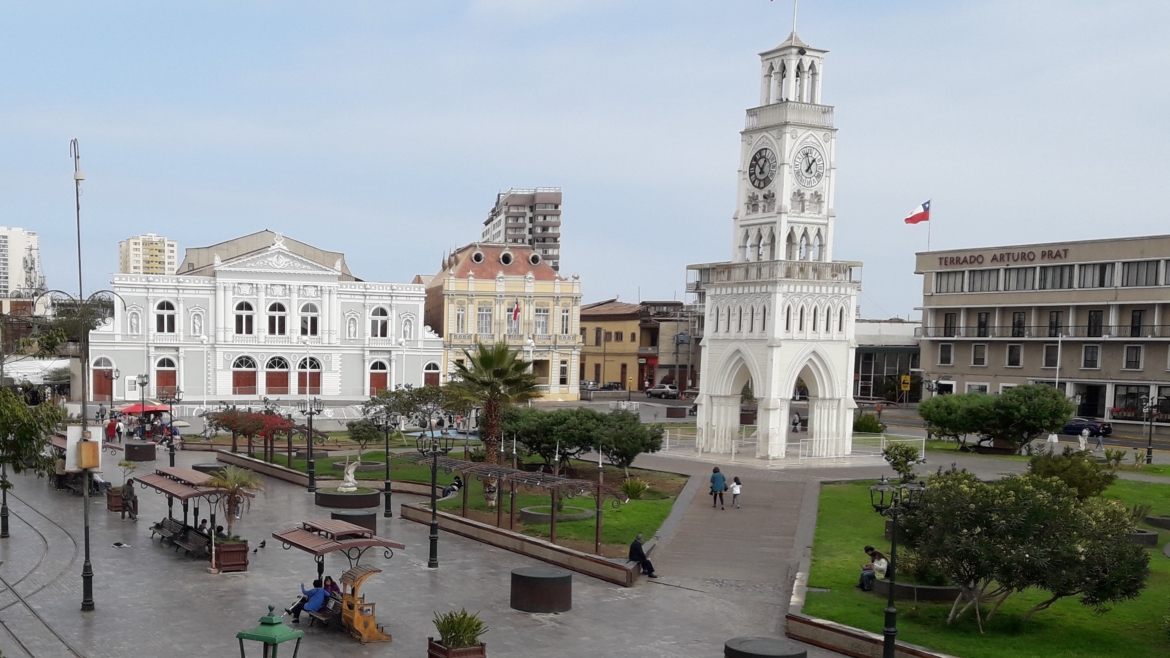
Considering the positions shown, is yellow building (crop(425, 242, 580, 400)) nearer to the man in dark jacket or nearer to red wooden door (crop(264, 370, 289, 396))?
red wooden door (crop(264, 370, 289, 396))

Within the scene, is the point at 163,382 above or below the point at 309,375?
below

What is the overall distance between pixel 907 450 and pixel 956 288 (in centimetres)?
4260

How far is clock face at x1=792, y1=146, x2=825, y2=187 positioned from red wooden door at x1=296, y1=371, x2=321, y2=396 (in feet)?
135

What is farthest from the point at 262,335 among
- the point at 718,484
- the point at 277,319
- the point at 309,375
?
the point at 718,484

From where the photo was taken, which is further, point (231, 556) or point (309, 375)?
point (309, 375)

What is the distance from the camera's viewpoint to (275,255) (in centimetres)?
6812

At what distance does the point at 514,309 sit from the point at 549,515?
45531 millimetres

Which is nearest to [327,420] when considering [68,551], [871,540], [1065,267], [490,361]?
[490,361]

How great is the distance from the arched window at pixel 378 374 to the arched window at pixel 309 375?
11.8 feet

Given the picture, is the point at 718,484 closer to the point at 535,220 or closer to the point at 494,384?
the point at 494,384

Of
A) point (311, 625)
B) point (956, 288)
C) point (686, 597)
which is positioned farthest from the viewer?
point (956, 288)

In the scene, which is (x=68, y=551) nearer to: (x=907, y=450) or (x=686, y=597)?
(x=686, y=597)

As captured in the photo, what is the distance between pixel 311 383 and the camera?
6931cm

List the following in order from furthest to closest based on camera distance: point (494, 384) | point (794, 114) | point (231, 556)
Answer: point (794, 114), point (494, 384), point (231, 556)
